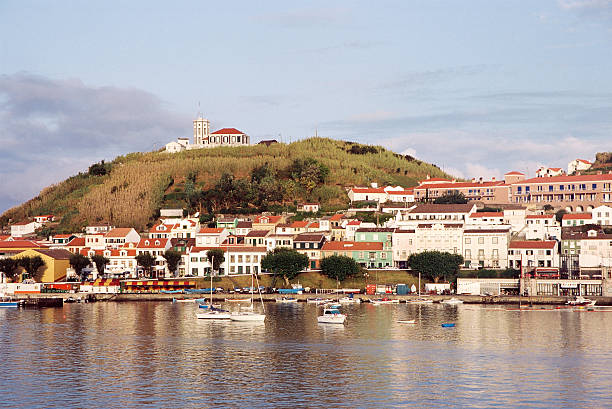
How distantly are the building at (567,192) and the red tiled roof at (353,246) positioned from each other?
3309 centimetres

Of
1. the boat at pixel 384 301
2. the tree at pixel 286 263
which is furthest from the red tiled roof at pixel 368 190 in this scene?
the boat at pixel 384 301

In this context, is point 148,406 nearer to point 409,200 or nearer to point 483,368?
point 483,368

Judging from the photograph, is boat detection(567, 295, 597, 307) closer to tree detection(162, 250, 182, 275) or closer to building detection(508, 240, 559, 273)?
building detection(508, 240, 559, 273)

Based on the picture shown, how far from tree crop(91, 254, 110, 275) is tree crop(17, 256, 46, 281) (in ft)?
20.6

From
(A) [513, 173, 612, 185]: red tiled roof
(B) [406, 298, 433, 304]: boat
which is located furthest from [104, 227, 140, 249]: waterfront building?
(A) [513, 173, 612, 185]: red tiled roof

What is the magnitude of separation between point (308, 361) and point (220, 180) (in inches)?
3383

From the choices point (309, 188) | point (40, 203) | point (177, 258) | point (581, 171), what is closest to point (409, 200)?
point (309, 188)

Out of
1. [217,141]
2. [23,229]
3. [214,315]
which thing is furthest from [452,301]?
[217,141]

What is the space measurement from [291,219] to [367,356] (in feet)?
218

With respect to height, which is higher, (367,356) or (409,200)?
(409,200)

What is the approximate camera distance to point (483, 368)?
51.1 m

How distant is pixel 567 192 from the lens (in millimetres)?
122062

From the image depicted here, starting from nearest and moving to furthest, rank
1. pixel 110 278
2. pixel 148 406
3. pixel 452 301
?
pixel 148 406 → pixel 452 301 → pixel 110 278

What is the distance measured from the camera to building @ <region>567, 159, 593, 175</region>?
15100 cm
